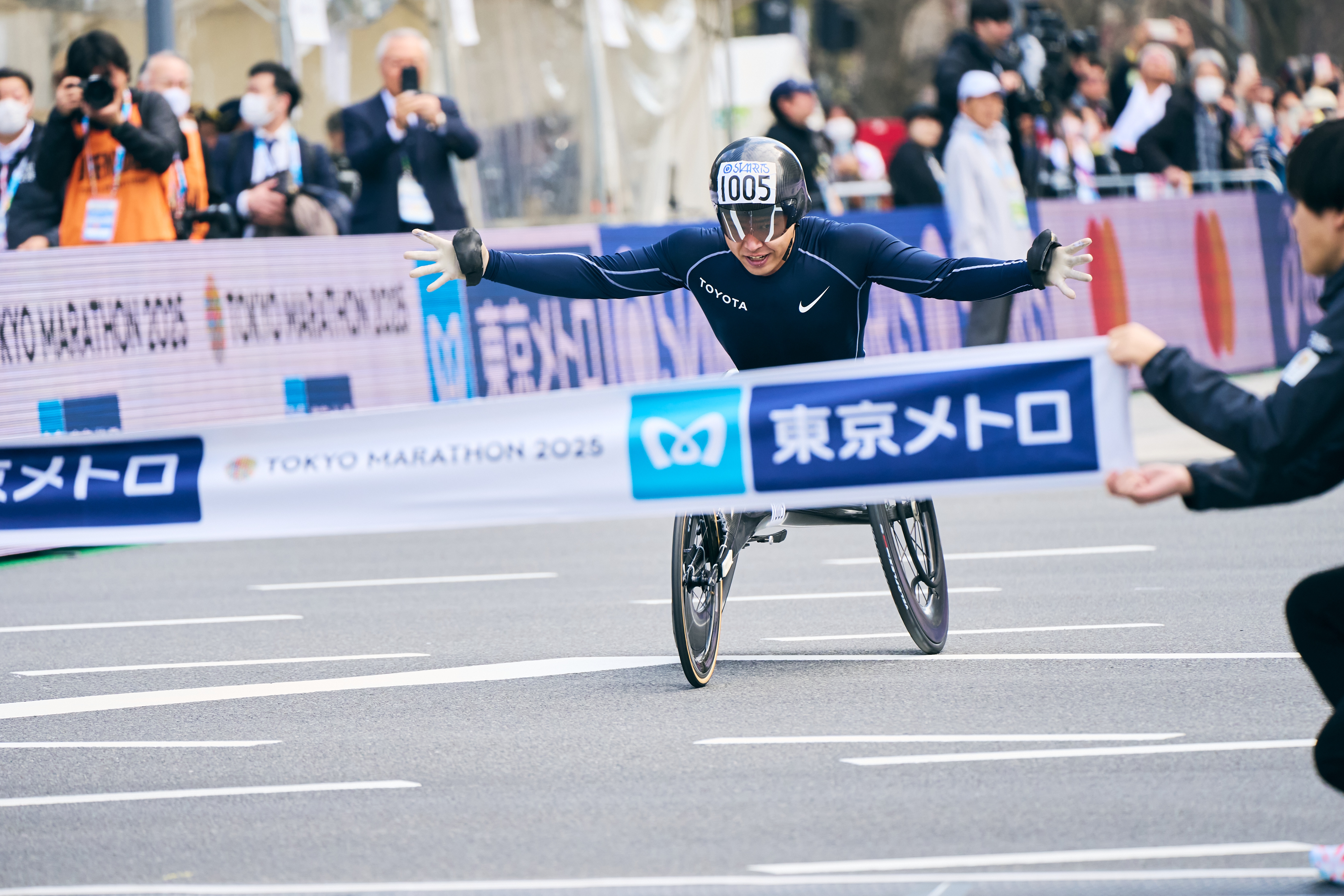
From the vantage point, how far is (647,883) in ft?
18.1

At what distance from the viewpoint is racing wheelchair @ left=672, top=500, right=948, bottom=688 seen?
7961 mm

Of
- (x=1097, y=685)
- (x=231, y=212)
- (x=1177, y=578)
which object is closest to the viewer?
(x=1097, y=685)

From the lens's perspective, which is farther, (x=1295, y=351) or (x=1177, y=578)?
(x=1295, y=351)

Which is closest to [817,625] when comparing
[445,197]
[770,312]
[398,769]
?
[770,312]

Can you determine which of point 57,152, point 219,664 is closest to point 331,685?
point 219,664

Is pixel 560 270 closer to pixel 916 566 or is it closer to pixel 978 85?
pixel 916 566

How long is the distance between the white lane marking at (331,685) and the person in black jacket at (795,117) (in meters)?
8.90

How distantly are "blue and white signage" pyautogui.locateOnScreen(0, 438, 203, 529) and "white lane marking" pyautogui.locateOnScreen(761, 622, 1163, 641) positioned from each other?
10.4ft

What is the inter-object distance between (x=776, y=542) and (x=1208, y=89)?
15587 mm

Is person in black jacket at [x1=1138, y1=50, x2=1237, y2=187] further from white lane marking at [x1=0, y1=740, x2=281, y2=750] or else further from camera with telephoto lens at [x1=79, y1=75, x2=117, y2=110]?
white lane marking at [x1=0, y1=740, x2=281, y2=750]

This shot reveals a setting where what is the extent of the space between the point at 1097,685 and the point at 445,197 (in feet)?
27.1

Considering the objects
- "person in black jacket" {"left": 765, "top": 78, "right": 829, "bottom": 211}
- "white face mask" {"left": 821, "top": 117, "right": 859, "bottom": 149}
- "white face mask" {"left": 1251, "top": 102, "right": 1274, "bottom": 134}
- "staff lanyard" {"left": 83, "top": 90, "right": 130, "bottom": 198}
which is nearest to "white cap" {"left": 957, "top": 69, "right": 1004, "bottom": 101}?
"person in black jacket" {"left": 765, "top": 78, "right": 829, "bottom": 211}

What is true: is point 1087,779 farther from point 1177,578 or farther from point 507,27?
point 507,27

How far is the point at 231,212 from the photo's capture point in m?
14.7
